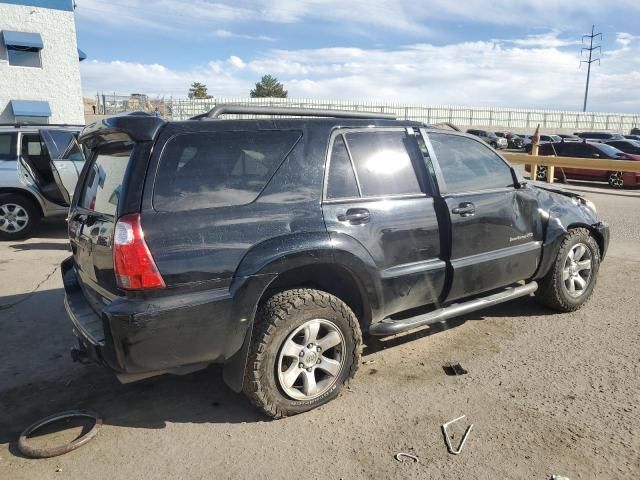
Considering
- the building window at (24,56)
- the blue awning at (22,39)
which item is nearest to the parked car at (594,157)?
the blue awning at (22,39)

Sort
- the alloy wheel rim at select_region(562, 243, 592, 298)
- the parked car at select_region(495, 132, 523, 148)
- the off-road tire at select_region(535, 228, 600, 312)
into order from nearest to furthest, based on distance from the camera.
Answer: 1. the off-road tire at select_region(535, 228, 600, 312)
2. the alloy wheel rim at select_region(562, 243, 592, 298)
3. the parked car at select_region(495, 132, 523, 148)

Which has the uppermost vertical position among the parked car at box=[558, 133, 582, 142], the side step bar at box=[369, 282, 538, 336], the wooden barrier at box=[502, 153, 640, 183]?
the parked car at box=[558, 133, 582, 142]

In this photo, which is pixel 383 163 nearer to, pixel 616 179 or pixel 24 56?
pixel 616 179

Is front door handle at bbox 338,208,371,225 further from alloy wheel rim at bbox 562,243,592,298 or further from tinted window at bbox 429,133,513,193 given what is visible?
alloy wheel rim at bbox 562,243,592,298

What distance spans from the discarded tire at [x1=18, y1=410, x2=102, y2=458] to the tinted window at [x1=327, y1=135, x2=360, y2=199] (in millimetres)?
2020

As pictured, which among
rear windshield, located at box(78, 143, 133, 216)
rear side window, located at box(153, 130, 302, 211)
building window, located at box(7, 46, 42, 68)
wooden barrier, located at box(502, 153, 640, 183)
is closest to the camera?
rear side window, located at box(153, 130, 302, 211)

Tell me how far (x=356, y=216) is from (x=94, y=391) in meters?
2.20

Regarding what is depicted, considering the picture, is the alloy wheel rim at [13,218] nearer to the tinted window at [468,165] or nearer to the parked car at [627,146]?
the tinted window at [468,165]

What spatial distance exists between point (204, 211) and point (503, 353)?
104 inches

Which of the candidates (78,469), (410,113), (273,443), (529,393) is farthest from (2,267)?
(410,113)

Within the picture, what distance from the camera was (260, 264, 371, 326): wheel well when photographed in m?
3.23

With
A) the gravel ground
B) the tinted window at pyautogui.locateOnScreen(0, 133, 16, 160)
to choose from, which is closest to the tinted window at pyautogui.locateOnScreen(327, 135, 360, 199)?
the gravel ground

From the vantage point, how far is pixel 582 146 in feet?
55.3

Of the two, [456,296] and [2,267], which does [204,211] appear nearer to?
[456,296]
